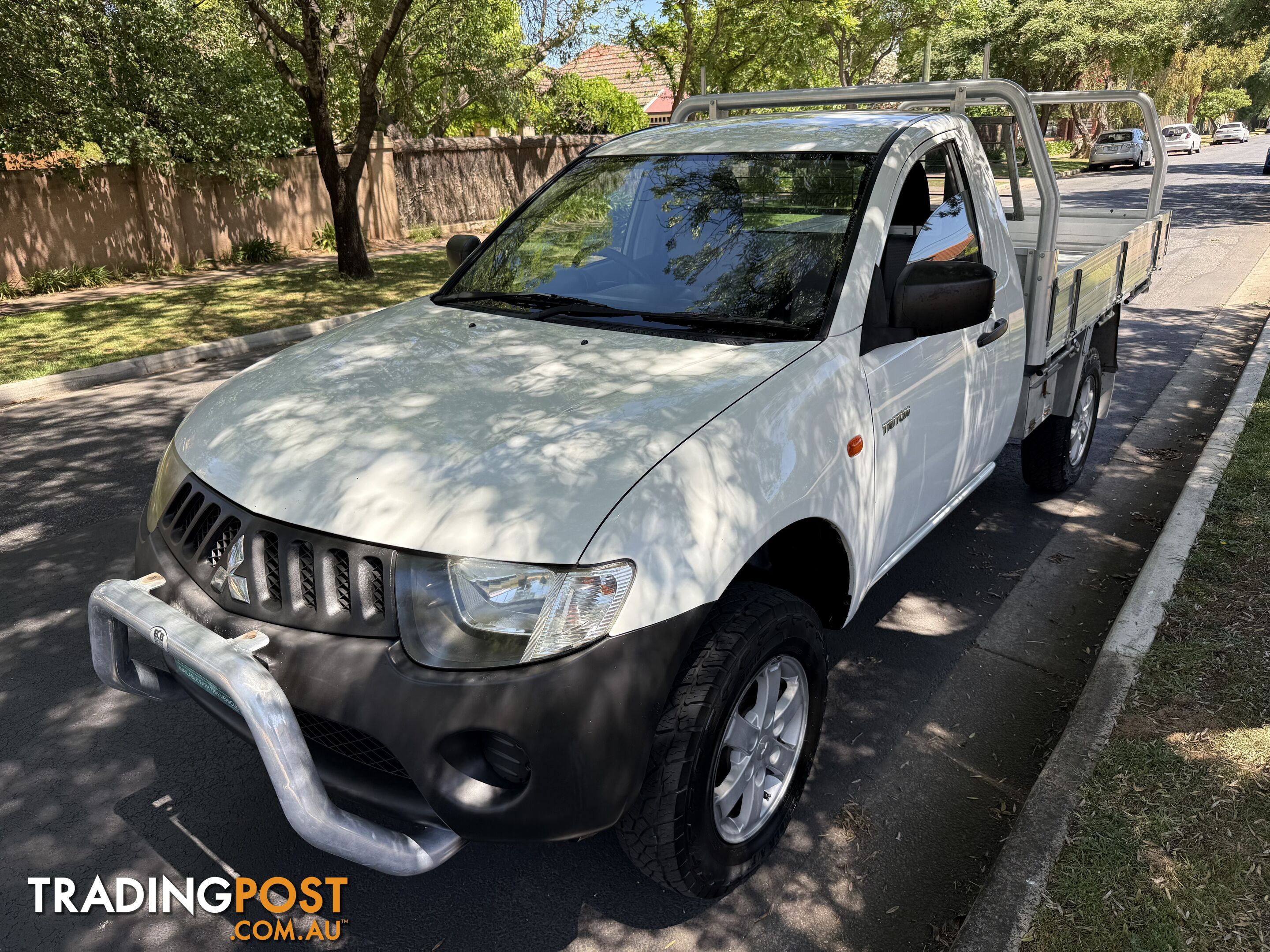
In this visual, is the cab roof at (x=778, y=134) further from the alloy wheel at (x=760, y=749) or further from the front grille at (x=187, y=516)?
the front grille at (x=187, y=516)

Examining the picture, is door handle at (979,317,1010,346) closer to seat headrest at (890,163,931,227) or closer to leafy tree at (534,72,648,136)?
seat headrest at (890,163,931,227)

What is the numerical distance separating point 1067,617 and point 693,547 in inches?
106

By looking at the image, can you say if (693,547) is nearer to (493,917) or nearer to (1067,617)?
(493,917)

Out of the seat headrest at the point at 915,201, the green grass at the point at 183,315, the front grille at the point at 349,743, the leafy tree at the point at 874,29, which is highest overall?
the leafy tree at the point at 874,29

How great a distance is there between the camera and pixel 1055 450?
5293mm

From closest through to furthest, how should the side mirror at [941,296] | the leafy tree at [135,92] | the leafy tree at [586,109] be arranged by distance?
the side mirror at [941,296] < the leafy tree at [135,92] < the leafy tree at [586,109]

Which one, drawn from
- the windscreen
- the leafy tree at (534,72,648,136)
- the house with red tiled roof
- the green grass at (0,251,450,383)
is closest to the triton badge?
the windscreen

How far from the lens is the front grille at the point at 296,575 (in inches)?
86.7

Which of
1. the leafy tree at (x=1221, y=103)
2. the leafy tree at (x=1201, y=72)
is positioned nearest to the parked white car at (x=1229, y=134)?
the leafy tree at (x=1201, y=72)

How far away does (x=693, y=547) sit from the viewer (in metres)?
2.27

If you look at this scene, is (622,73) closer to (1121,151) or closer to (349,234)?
(1121,151)

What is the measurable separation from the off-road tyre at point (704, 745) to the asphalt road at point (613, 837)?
249 millimetres

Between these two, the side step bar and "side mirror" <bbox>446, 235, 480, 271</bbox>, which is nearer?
the side step bar

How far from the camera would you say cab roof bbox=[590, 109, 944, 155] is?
3.53 meters
